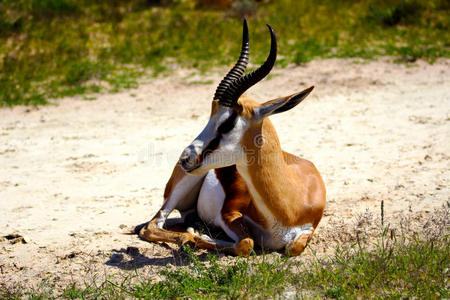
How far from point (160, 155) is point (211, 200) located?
2717 millimetres

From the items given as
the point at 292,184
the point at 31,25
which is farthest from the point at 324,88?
the point at 31,25

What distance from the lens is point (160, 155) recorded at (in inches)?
303

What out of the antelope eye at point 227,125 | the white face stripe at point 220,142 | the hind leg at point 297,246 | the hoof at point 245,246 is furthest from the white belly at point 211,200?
the antelope eye at point 227,125

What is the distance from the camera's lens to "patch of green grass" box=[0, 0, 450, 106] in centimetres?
1126

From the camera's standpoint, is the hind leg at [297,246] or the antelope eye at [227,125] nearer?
the antelope eye at [227,125]

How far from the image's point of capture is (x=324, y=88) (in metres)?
10.2

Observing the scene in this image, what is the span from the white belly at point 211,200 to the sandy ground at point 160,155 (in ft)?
1.76

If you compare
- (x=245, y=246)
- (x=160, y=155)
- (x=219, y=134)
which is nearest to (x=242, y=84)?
(x=219, y=134)

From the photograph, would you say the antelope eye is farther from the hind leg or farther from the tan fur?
the hind leg

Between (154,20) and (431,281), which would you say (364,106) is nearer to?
(431,281)

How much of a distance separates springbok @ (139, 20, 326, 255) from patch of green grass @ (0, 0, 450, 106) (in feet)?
20.2

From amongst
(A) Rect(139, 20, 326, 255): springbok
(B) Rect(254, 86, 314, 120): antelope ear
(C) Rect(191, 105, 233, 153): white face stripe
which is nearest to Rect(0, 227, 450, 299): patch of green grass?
(A) Rect(139, 20, 326, 255): springbok

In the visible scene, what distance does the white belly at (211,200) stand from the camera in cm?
502

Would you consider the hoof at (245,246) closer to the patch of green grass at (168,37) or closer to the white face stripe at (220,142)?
the white face stripe at (220,142)
